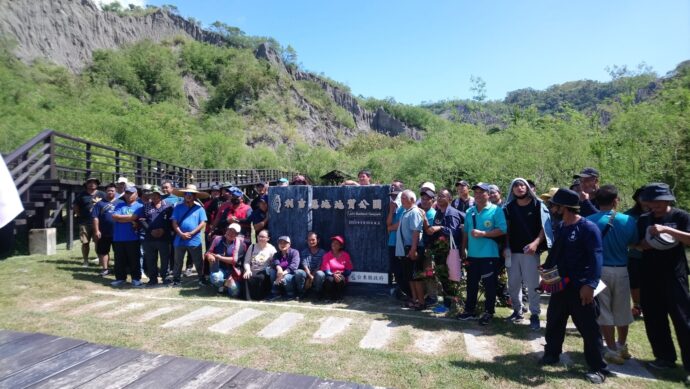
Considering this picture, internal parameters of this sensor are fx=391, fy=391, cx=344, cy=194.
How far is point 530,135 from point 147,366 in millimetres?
19063

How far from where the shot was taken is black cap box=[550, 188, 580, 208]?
3490 millimetres

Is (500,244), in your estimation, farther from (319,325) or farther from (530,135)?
(530,135)

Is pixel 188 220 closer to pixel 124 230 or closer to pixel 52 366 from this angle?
pixel 124 230

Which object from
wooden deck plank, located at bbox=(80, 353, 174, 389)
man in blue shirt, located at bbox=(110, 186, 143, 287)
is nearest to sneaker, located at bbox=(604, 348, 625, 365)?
wooden deck plank, located at bbox=(80, 353, 174, 389)

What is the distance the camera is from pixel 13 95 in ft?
108

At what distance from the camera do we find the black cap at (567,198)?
3490mm

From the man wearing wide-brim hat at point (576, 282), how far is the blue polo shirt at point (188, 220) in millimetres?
5497

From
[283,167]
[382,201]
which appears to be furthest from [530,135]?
[283,167]

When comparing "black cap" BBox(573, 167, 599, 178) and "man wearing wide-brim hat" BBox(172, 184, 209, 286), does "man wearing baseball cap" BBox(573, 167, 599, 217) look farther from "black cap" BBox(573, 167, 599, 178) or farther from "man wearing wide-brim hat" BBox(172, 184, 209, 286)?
"man wearing wide-brim hat" BBox(172, 184, 209, 286)

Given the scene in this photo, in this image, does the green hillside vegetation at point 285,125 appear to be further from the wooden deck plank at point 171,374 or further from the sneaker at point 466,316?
the wooden deck plank at point 171,374

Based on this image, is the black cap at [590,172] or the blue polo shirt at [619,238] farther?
the black cap at [590,172]

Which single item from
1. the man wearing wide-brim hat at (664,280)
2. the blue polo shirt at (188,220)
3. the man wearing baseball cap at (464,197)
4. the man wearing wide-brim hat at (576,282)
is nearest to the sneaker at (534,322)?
the man wearing wide-brim hat at (576,282)


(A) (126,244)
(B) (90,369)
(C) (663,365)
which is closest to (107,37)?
(A) (126,244)

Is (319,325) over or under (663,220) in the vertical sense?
under
